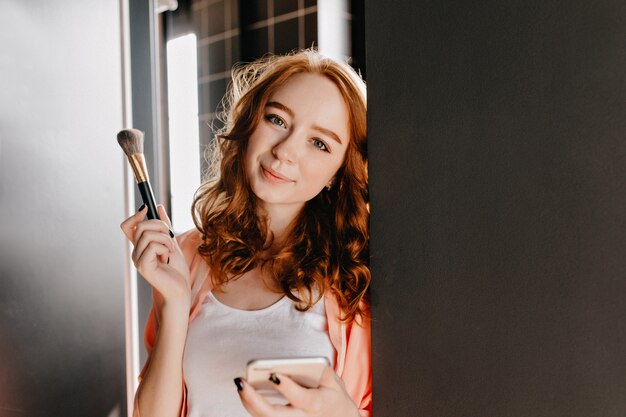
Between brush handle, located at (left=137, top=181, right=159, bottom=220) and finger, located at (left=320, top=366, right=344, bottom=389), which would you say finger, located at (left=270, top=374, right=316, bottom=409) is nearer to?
finger, located at (left=320, top=366, right=344, bottom=389)

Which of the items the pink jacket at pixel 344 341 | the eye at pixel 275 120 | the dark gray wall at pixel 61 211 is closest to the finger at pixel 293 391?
the pink jacket at pixel 344 341

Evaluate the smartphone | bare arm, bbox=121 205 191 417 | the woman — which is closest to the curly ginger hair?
the woman

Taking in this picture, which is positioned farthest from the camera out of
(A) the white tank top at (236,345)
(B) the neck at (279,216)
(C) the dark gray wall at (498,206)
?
(B) the neck at (279,216)

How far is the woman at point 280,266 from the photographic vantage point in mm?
836

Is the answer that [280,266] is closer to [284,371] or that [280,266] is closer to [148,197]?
[148,197]

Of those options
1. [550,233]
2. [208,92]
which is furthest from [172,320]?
[208,92]

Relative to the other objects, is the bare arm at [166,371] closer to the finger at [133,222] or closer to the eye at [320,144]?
the finger at [133,222]

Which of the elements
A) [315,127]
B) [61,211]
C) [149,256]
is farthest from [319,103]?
[61,211]

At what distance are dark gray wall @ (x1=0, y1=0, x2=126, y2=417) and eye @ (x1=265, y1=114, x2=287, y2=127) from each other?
44 cm

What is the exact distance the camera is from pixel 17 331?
1031mm

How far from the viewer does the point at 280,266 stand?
965 millimetres

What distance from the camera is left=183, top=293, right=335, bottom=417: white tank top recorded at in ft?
2.89

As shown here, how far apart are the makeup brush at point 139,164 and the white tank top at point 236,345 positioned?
217 mm

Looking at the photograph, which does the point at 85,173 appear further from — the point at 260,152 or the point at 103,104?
the point at 260,152
